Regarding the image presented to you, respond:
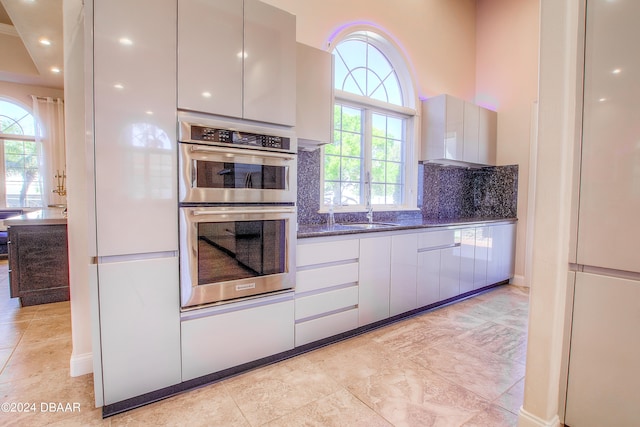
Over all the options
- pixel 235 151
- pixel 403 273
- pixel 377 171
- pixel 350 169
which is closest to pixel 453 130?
pixel 377 171

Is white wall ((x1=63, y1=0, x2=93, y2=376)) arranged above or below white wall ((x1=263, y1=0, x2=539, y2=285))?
below

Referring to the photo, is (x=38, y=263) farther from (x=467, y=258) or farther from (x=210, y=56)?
(x=467, y=258)

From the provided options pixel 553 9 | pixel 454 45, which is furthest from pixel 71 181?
pixel 454 45

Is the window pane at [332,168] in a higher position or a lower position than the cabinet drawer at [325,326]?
higher

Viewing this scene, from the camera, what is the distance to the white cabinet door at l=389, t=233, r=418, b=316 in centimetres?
275

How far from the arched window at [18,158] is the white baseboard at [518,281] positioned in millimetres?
8317

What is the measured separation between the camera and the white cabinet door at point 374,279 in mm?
2543

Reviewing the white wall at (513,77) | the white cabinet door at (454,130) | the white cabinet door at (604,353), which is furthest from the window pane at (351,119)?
the white cabinet door at (604,353)

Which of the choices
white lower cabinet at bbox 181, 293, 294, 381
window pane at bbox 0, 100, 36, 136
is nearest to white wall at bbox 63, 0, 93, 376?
white lower cabinet at bbox 181, 293, 294, 381

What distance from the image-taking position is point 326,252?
2.31 m

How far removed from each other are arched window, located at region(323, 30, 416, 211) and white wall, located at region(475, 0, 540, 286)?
1.44m

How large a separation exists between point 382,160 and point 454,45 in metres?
2.07

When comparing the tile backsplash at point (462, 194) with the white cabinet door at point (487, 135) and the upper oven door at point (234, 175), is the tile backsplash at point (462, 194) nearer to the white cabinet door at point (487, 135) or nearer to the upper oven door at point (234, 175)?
the white cabinet door at point (487, 135)

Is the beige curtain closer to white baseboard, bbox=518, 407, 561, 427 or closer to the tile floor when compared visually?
the tile floor
